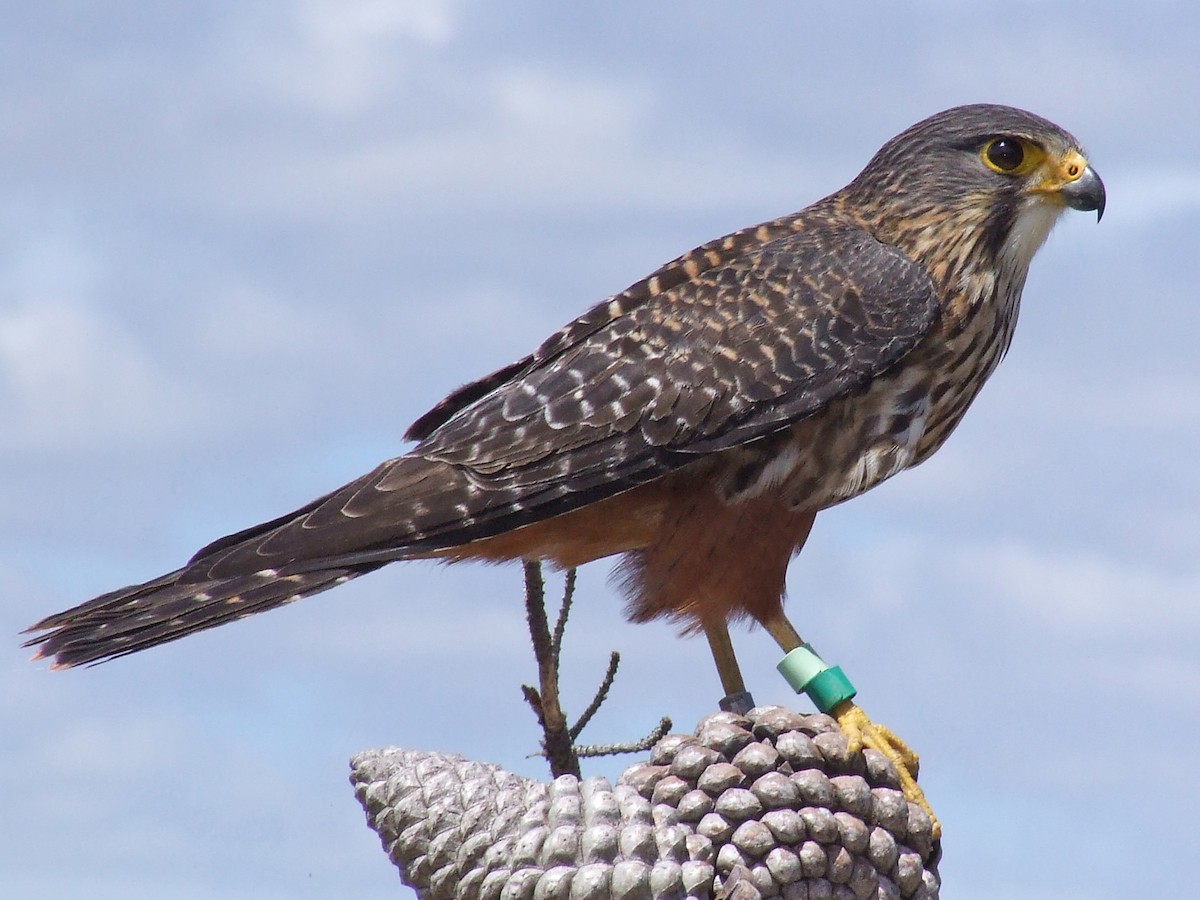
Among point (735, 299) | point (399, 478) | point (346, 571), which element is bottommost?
point (346, 571)

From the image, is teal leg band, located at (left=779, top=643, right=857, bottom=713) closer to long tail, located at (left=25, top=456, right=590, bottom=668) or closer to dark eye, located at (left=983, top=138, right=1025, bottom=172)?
long tail, located at (left=25, top=456, right=590, bottom=668)

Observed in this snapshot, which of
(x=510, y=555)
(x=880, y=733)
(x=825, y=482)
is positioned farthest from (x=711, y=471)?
(x=880, y=733)

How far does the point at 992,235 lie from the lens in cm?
435

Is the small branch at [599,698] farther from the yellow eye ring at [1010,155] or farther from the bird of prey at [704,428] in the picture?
the yellow eye ring at [1010,155]

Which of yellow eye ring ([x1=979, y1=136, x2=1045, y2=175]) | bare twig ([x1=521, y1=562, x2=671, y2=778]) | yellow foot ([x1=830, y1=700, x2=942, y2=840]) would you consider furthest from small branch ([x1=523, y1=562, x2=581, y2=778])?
yellow eye ring ([x1=979, y1=136, x2=1045, y2=175])

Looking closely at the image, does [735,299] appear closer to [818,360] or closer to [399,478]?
[818,360]

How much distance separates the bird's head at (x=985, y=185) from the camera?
14.4 feet

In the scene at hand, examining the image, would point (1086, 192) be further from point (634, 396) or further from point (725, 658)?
point (725, 658)

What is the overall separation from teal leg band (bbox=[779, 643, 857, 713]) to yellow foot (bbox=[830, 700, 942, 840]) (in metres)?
0.03

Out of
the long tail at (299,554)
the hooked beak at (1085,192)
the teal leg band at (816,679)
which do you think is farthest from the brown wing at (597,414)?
the teal leg band at (816,679)

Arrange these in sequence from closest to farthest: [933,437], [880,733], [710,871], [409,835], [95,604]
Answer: [710,871] → [409,835] → [880,733] → [95,604] → [933,437]

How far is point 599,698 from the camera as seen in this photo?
3996 millimetres

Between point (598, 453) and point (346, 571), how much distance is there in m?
0.75

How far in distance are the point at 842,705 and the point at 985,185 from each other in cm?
197
